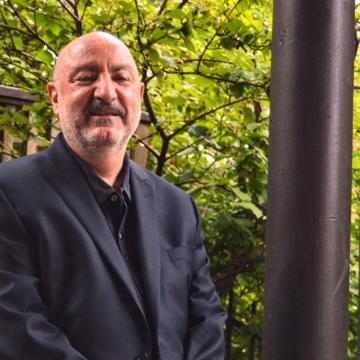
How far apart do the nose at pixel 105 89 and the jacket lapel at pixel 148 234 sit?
0.30 m

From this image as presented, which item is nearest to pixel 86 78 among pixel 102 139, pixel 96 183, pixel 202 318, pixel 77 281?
pixel 102 139

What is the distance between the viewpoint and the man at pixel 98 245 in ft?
6.07

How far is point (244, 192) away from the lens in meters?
3.91

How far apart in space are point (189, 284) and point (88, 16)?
2166 mm

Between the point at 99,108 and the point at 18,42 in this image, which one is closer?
the point at 99,108

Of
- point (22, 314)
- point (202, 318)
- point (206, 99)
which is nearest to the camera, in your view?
point (22, 314)

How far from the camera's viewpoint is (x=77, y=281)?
6.14ft

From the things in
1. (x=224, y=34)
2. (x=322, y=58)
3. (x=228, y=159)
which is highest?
(x=224, y=34)

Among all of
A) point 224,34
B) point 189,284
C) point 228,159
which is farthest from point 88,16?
point 189,284

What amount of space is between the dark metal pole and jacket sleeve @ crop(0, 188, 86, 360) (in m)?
0.60

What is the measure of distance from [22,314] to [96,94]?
0.69m

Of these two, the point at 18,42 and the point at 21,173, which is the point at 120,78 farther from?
the point at 18,42

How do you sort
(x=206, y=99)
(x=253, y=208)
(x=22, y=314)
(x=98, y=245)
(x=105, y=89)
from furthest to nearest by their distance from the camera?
(x=206, y=99), (x=253, y=208), (x=105, y=89), (x=98, y=245), (x=22, y=314)

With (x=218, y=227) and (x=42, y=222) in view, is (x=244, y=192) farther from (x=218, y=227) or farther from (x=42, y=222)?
(x=42, y=222)
